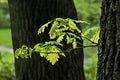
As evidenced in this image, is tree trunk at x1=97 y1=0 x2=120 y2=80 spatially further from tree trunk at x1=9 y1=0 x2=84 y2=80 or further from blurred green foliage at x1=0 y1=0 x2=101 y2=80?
tree trunk at x1=9 y1=0 x2=84 y2=80

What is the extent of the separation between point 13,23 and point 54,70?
1.90ft

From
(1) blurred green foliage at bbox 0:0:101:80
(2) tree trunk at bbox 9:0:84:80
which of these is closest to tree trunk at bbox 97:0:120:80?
(1) blurred green foliage at bbox 0:0:101:80

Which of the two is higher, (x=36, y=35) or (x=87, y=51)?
(x=36, y=35)

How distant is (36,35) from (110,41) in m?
1.52

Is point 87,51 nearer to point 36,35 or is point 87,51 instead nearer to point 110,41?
point 36,35

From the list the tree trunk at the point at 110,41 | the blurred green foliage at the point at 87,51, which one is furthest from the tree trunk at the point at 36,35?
the tree trunk at the point at 110,41

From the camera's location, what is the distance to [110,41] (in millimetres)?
1854

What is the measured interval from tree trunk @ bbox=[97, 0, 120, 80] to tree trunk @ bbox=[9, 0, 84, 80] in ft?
4.57

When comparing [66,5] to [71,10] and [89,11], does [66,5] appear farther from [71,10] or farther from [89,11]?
[89,11]

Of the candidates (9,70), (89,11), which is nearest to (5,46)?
(89,11)

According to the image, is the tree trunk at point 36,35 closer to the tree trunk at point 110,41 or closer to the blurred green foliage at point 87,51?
the blurred green foliage at point 87,51

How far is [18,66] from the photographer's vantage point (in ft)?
11.3

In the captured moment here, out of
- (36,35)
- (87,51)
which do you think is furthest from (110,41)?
(87,51)

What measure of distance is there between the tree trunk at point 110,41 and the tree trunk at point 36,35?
139 centimetres
